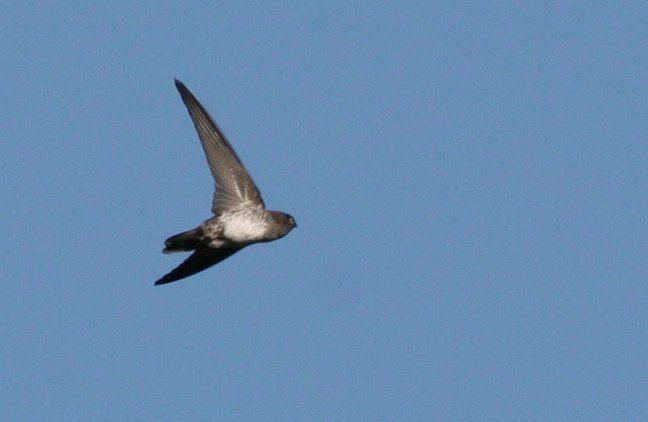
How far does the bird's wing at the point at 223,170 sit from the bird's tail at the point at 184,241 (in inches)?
25.7

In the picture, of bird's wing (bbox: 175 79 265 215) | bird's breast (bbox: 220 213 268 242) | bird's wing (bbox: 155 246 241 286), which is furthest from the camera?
bird's wing (bbox: 155 246 241 286)

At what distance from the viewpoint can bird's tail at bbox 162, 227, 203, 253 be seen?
68.4 ft

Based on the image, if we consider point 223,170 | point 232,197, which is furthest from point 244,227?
point 223,170

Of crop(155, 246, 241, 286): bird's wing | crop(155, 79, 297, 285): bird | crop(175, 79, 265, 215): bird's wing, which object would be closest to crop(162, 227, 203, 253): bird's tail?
crop(155, 79, 297, 285): bird

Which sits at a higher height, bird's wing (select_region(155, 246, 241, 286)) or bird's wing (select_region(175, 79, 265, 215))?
bird's wing (select_region(175, 79, 265, 215))

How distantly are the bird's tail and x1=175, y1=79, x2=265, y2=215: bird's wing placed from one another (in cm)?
65

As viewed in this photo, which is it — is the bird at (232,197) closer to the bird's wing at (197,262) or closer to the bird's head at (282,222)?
the bird's head at (282,222)

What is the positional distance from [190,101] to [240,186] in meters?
1.17

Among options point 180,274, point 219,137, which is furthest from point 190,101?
point 180,274

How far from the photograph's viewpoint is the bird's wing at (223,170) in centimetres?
2177

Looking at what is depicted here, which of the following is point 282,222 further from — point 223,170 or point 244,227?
point 223,170

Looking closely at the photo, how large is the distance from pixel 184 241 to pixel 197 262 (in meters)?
1.56

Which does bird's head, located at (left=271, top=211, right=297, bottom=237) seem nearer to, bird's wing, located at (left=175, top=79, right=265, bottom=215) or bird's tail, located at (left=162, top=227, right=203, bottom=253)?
bird's wing, located at (left=175, top=79, right=265, bottom=215)

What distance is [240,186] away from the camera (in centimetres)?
2186
